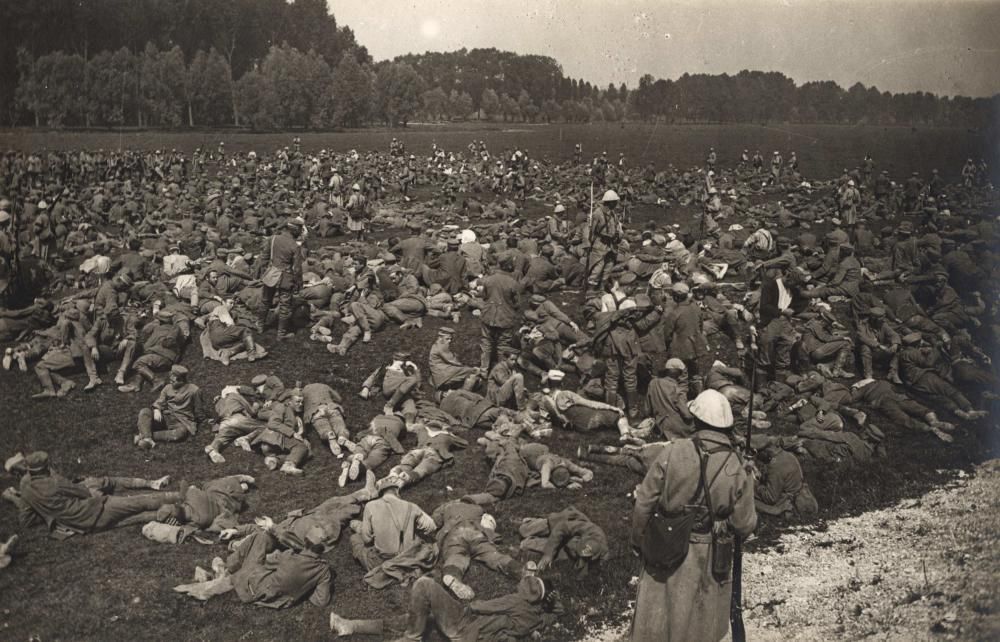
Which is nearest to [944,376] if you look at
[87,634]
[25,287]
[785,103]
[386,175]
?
[87,634]

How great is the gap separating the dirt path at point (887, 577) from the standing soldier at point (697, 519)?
1.41 metres

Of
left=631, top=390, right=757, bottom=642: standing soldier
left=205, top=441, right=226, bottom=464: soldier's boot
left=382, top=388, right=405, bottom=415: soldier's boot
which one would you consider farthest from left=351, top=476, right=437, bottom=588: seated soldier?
left=382, top=388, right=405, bottom=415: soldier's boot

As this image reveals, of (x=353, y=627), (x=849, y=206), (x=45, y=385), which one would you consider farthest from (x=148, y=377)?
(x=849, y=206)

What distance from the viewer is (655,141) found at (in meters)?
73.6

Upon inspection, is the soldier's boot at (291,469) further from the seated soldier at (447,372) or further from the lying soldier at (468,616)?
the lying soldier at (468,616)

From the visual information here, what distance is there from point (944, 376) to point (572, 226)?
15.0m

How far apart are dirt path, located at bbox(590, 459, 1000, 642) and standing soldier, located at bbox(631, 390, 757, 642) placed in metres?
1.41

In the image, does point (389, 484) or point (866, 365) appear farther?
point (866, 365)

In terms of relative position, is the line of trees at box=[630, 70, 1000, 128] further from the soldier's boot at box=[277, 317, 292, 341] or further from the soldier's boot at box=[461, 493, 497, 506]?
the soldier's boot at box=[461, 493, 497, 506]

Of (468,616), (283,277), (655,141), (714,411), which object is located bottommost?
(468,616)

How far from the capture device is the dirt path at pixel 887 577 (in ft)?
24.6

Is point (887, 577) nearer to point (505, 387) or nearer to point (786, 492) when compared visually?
point (786, 492)

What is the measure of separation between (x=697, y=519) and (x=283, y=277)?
11405 millimetres

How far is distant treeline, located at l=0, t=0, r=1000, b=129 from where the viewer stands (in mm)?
43281
